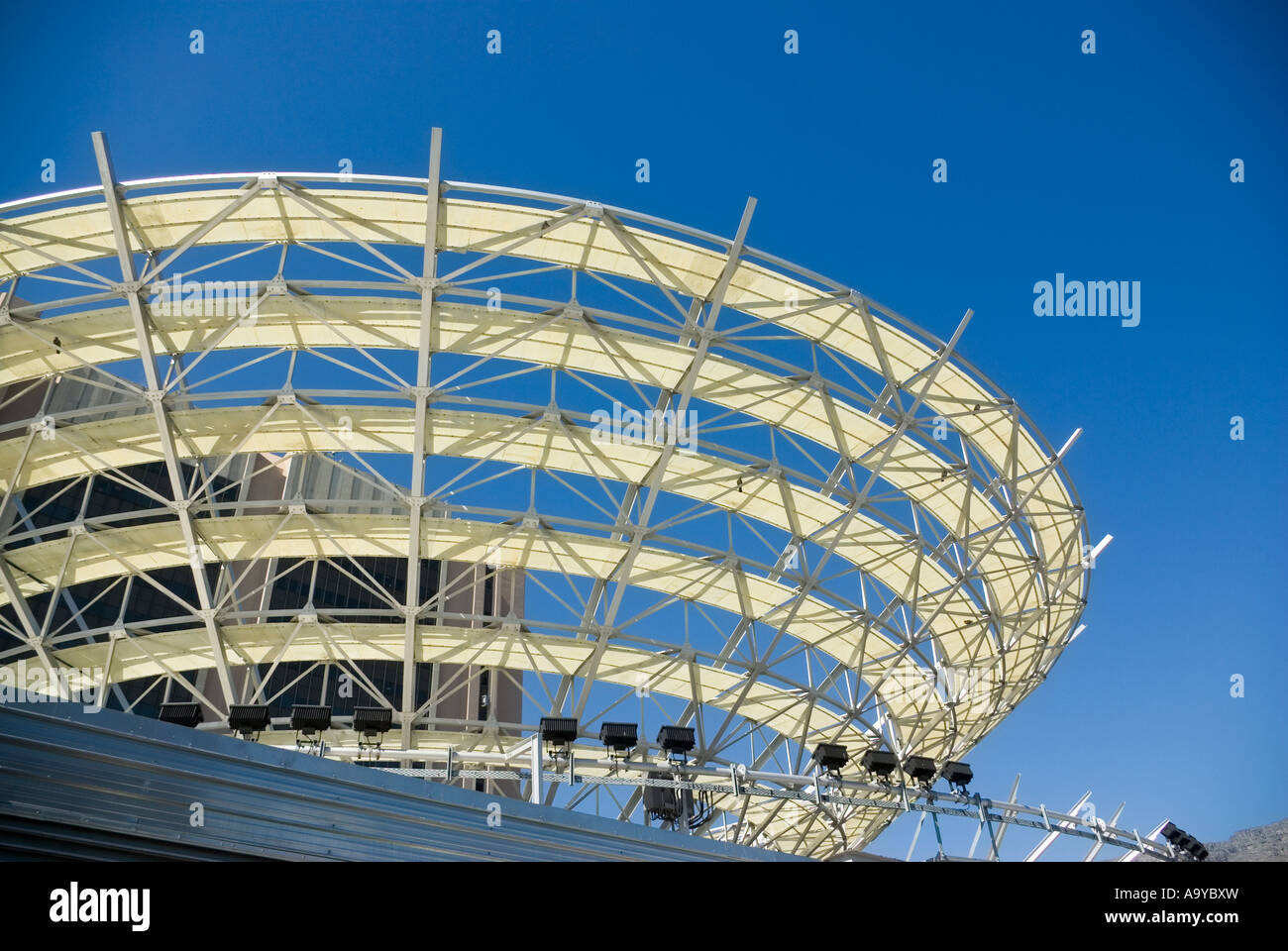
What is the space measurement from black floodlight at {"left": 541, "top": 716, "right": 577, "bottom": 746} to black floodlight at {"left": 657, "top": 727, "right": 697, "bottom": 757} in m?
2.78

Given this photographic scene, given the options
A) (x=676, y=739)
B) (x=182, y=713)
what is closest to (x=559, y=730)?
(x=676, y=739)

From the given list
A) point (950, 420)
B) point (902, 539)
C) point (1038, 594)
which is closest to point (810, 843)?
point (1038, 594)

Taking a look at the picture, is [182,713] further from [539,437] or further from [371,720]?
[539,437]

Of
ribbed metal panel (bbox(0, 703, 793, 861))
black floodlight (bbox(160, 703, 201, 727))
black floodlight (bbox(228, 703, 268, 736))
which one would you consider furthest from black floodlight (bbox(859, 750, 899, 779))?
black floodlight (bbox(160, 703, 201, 727))

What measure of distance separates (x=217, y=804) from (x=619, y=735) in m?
11.8

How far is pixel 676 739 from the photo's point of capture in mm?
21422

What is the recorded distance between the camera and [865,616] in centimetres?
2512

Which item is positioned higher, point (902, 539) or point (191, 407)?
point (191, 407)

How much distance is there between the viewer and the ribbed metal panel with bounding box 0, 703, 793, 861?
8852 millimetres

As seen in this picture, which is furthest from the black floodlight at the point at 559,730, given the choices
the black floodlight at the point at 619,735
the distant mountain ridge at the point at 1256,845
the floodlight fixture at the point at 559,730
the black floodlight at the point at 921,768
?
the distant mountain ridge at the point at 1256,845

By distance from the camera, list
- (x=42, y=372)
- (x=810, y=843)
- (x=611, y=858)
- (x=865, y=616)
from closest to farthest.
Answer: (x=611, y=858)
(x=42, y=372)
(x=865, y=616)
(x=810, y=843)

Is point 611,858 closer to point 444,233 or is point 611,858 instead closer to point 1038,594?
point 444,233

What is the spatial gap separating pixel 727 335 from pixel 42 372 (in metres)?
16.1
